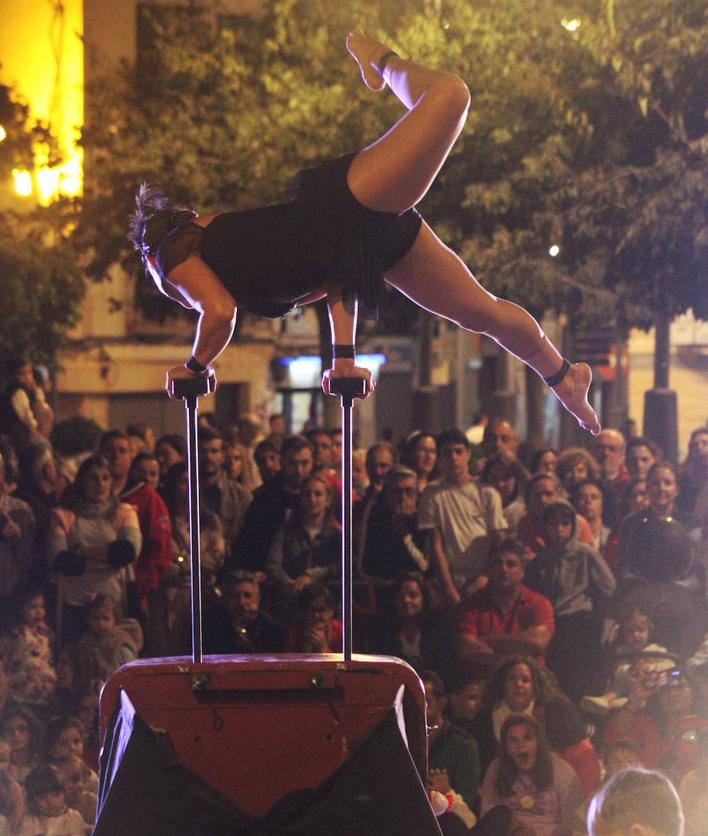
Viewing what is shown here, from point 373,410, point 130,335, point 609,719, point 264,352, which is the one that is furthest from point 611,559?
point 373,410

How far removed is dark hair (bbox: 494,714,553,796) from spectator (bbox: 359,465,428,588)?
0.63 m

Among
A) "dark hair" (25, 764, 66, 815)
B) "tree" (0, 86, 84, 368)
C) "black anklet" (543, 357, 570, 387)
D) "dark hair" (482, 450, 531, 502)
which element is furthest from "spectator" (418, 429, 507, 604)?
"tree" (0, 86, 84, 368)

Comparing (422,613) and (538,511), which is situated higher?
(538,511)

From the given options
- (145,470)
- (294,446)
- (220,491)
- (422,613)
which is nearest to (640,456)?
(422,613)

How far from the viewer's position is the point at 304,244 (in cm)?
272

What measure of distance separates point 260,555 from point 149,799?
2260 millimetres

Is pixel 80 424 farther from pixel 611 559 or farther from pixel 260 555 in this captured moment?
pixel 611 559

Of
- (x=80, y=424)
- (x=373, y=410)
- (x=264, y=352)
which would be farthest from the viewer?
(x=373, y=410)

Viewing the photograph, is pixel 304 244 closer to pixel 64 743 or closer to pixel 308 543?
pixel 308 543

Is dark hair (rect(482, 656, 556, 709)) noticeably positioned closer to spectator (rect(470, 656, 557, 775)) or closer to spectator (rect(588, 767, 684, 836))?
spectator (rect(470, 656, 557, 775))

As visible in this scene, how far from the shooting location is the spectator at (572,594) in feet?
14.8

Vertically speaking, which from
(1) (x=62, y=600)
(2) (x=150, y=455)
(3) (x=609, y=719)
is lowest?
(3) (x=609, y=719)

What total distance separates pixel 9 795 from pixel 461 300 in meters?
2.36

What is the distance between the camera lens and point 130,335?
1451 cm
